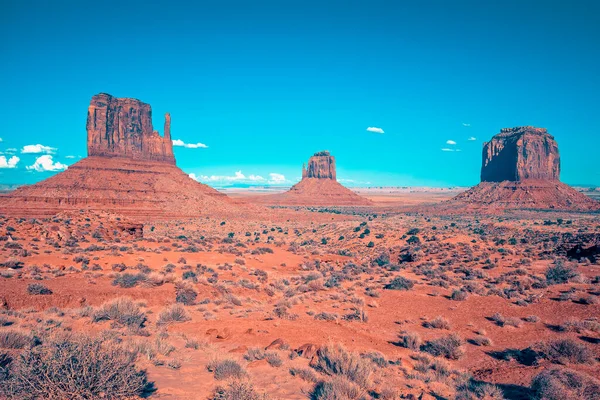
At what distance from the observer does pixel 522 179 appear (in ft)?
351

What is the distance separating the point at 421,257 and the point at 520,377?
19.0 metres

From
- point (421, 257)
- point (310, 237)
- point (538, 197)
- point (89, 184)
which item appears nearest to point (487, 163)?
point (538, 197)

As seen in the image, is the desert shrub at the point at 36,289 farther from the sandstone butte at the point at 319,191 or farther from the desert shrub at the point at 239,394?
the sandstone butte at the point at 319,191

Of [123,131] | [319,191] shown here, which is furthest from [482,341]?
[319,191]

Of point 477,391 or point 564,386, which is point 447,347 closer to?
point 477,391

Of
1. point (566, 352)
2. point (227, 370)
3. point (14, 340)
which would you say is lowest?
point (566, 352)

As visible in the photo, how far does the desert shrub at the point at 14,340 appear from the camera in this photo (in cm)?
754

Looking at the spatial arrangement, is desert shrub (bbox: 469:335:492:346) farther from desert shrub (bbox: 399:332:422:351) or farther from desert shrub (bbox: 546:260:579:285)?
desert shrub (bbox: 546:260:579:285)

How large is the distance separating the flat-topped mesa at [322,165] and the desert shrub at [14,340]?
16384 cm

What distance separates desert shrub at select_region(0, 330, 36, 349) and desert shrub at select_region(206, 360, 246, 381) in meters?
4.02

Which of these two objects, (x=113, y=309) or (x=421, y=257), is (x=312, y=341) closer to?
(x=113, y=309)

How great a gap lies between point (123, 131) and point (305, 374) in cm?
8866

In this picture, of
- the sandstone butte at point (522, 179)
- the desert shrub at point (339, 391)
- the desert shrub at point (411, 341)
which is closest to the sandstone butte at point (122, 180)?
the desert shrub at point (411, 341)

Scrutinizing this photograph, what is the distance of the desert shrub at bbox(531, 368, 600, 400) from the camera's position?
20.4 ft
